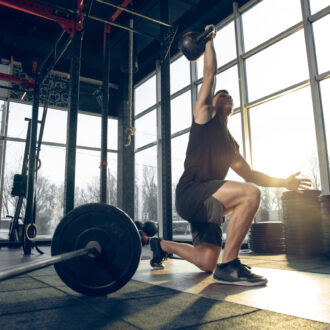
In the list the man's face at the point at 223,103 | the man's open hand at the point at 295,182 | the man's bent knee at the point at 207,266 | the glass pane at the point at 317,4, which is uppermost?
the glass pane at the point at 317,4

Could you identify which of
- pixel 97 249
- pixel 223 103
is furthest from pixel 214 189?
pixel 97 249

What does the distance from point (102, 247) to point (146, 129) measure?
259 inches

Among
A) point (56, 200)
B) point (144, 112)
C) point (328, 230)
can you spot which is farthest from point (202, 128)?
point (56, 200)

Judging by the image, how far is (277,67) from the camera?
4832mm

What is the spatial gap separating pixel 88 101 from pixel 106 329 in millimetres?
7896

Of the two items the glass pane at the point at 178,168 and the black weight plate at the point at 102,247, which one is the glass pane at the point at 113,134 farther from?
the black weight plate at the point at 102,247

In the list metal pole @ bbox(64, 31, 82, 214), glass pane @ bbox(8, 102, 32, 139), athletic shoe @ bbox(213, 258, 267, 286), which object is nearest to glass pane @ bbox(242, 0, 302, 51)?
metal pole @ bbox(64, 31, 82, 214)

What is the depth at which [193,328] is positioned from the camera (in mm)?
899

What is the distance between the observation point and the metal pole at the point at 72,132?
7.97 ft

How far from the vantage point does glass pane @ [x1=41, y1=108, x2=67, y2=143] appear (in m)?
7.65

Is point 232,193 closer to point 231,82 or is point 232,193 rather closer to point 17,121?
point 231,82

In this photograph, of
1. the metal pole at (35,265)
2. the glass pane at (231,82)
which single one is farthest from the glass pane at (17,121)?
the metal pole at (35,265)

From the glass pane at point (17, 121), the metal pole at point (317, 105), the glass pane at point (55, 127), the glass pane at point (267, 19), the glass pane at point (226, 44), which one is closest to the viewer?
the metal pole at point (317, 105)

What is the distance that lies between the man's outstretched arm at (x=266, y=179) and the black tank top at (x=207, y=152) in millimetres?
250
